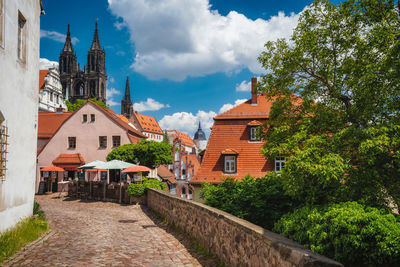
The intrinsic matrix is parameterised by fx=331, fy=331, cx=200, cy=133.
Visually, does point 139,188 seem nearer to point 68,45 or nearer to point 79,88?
point 79,88

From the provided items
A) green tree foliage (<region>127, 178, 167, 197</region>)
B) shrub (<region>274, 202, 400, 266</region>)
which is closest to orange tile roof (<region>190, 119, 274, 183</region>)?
green tree foliage (<region>127, 178, 167, 197</region>)

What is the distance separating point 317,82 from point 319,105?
45.3 inches

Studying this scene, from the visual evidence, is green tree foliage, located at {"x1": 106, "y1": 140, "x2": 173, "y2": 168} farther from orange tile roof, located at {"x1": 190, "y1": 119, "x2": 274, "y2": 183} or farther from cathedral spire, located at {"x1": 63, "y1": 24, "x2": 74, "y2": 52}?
cathedral spire, located at {"x1": 63, "y1": 24, "x2": 74, "y2": 52}

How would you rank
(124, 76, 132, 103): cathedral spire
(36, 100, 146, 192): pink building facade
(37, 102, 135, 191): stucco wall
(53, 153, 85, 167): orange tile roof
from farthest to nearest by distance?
(124, 76, 132, 103): cathedral spire → (37, 102, 135, 191): stucco wall → (36, 100, 146, 192): pink building facade → (53, 153, 85, 167): orange tile roof

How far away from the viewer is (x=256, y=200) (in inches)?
414

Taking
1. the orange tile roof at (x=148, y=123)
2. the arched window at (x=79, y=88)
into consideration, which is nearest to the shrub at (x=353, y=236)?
the orange tile roof at (x=148, y=123)

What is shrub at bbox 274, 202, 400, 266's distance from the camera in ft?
19.7

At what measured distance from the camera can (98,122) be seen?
31906 millimetres

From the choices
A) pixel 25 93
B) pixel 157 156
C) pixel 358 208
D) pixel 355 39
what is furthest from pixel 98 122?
pixel 358 208

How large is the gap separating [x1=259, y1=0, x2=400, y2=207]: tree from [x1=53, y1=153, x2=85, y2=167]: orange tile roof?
23.5 meters

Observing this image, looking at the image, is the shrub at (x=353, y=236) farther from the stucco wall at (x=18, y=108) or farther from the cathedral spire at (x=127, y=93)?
the cathedral spire at (x=127, y=93)

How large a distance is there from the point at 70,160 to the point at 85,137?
259 centimetres

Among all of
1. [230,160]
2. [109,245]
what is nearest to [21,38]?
[109,245]

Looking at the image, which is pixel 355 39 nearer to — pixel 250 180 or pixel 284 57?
pixel 284 57
